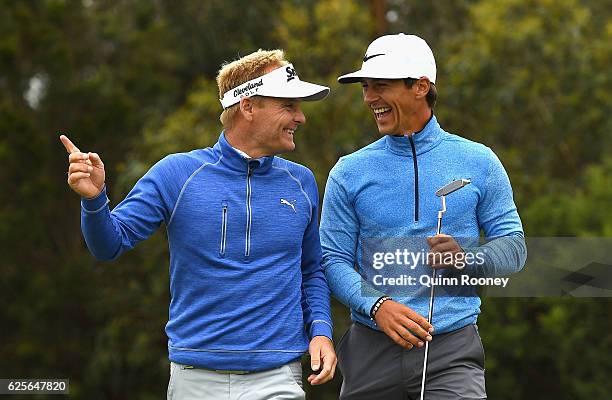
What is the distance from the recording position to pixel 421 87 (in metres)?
5.00

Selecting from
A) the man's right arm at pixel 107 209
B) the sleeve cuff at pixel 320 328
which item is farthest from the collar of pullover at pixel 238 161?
the sleeve cuff at pixel 320 328

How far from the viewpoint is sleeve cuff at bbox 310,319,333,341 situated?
4.79 metres

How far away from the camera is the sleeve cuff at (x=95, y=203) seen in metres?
4.35

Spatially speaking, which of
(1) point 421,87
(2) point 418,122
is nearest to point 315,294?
(2) point 418,122

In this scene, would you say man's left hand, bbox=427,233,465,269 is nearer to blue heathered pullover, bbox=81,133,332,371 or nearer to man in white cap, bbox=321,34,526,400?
man in white cap, bbox=321,34,526,400

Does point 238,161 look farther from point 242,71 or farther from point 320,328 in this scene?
point 320,328

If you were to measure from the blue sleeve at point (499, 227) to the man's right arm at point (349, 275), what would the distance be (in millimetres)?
324

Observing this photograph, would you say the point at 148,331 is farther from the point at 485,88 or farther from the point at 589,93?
the point at 589,93

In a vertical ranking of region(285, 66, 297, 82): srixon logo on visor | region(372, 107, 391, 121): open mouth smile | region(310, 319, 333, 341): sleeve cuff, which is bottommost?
region(310, 319, 333, 341): sleeve cuff

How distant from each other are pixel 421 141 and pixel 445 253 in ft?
1.70

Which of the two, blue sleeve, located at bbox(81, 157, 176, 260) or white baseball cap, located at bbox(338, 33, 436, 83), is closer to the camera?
blue sleeve, located at bbox(81, 157, 176, 260)

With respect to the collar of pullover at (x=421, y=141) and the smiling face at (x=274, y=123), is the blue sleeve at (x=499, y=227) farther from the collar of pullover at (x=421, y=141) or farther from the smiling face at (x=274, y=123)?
the smiling face at (x=274, y=123)

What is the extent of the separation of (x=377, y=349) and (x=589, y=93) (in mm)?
9273

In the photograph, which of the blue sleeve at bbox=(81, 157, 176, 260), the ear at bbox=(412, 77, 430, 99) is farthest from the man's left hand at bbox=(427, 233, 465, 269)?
the blue sleeve at bbox=(81, 157, 176, 260)
